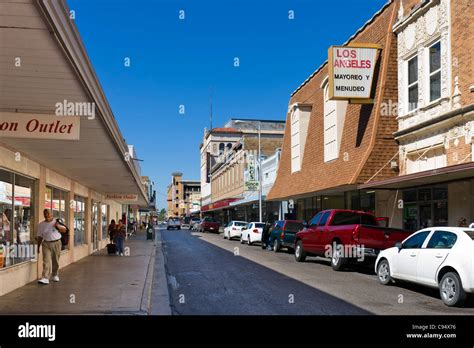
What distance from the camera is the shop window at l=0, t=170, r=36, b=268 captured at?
1177cm

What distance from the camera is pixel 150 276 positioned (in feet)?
50.7

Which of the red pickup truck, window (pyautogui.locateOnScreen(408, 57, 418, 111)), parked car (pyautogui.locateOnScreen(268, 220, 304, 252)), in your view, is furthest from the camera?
parked car (pyautogui.locateOnScreen(268, 220, 304, 252))

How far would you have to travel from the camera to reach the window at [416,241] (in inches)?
480

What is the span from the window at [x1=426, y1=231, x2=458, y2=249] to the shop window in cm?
905

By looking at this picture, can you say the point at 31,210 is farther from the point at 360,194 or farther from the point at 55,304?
the point at 360,194

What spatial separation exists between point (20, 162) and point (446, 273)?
9.58 m

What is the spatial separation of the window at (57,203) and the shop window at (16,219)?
1.69 m

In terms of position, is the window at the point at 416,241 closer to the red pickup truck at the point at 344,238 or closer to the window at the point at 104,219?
the red pickup truck at the point at 344,238

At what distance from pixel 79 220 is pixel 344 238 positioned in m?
11.1

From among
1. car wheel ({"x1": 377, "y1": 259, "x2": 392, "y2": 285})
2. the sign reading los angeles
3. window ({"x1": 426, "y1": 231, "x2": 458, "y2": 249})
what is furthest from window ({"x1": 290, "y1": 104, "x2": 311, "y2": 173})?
window ({"x1": 426, "y1": 231, "x2": 458, "y2": 249})

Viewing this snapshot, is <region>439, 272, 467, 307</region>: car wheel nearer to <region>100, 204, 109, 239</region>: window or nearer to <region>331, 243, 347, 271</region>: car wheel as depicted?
<region>331, 243, 347, 271</region>: car wheel

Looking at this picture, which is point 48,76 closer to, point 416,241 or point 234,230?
point 416,241

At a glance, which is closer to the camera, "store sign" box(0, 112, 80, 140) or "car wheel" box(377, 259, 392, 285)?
"store sign" box(0, 112, 80, 140)

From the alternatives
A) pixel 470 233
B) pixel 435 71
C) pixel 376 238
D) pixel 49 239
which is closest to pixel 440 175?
pixel 376 238
